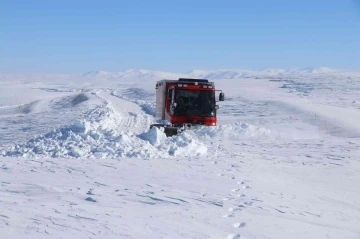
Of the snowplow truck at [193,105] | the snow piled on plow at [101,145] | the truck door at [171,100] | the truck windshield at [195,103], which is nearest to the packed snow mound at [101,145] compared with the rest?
the snow piled on plow at [101,145]

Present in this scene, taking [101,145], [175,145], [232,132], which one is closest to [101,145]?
[101,145]

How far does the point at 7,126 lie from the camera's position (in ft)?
104

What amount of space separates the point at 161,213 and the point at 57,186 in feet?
8.29

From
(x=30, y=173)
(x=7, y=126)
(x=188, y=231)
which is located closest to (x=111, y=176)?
(x=30, y=173)

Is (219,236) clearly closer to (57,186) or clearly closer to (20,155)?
(57,186)

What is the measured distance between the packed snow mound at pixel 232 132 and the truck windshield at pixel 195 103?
44.0 inches

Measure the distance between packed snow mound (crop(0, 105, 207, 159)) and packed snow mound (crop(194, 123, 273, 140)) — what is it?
17.6 ft

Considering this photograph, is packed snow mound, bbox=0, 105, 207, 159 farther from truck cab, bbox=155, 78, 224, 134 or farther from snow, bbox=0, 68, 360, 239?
truck cab, bbox=155, 78, 224, 134

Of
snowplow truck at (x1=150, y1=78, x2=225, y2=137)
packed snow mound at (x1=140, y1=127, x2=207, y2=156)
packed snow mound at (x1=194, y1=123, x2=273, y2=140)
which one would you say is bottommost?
packed snow mound at (x1=194, y1=123, x2=273, y2=140)

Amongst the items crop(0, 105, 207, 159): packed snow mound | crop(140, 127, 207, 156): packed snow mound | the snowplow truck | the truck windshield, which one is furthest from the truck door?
crop(140, 127, 207, 156): packed snow mound

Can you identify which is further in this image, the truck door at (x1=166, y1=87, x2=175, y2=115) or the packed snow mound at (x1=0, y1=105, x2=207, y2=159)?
the truck door at (x1=166, y1=87, x2=175, y2=115)

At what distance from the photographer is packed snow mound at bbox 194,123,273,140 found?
21.8 meters

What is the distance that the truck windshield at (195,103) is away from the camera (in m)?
23.6

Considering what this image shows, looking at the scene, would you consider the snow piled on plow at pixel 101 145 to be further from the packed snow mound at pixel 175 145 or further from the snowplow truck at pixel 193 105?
the snowplow truck at pixel 193 105
